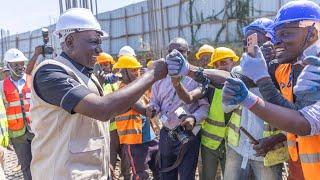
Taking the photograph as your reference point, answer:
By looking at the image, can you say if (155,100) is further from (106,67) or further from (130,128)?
(106,67)

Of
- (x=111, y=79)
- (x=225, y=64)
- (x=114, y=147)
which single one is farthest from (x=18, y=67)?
(x=225, y=64)

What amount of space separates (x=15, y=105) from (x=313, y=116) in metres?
4.97

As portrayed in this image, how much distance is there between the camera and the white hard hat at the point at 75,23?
264cm

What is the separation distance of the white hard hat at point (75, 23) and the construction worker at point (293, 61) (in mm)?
904

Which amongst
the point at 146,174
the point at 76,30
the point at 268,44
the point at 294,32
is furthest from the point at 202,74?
the point at 146,174

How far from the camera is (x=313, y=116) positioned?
2.33 m

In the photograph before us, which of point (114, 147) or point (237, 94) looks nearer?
point (237, 94)

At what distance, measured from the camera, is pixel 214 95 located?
4.91 meters

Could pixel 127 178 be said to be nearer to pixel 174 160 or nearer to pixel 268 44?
pixel 174 160

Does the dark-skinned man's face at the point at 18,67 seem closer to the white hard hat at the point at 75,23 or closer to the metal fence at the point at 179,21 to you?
the white hard hat at the point at 75,23

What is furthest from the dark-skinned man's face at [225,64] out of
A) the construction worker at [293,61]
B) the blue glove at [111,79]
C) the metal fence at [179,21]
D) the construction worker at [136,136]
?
the metal fence at [179,21]

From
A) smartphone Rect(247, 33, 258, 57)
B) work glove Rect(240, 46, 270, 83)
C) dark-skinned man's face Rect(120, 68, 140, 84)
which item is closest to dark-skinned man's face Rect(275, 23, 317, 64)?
smartphone Rect(247, 33, 258, 57)

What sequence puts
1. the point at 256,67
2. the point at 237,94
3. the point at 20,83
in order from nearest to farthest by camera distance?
the point at 237,94 < the point at 256,67 < the point at 20,83

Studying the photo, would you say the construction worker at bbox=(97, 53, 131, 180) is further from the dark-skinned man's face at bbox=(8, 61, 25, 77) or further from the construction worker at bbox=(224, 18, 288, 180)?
the construction worker at bbox=(224, 18, 288, 180)
